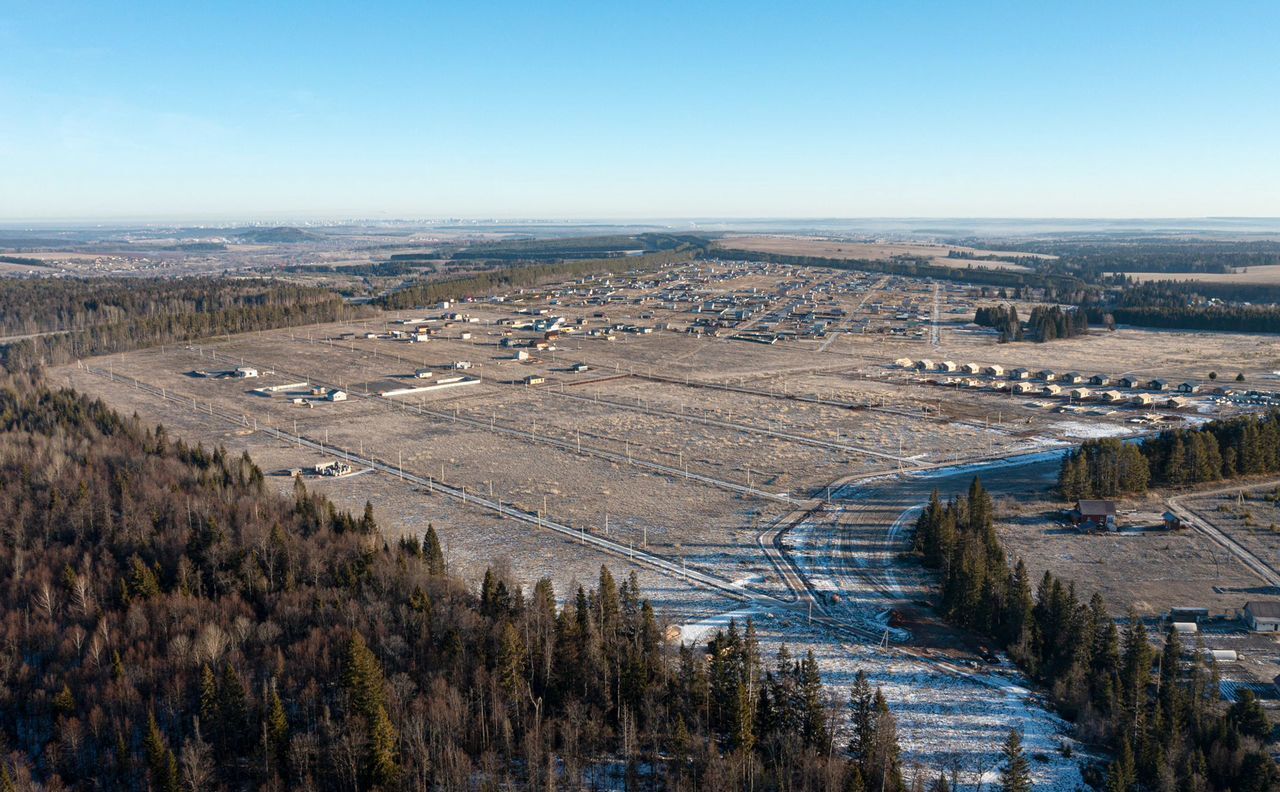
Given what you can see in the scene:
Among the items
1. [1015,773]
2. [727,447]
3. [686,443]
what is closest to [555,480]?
[686,443]

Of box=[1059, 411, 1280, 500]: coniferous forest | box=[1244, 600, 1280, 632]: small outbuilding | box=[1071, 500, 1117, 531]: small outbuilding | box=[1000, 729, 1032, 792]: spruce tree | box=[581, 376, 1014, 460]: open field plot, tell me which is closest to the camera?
box=[1000, 729, 1032, 792]: spruce tree

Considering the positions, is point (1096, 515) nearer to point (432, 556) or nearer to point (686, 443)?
point (686, 443)

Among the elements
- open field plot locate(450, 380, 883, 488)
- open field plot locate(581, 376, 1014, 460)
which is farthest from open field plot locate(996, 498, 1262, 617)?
open field plot locate(581, 376, 1014, 460)

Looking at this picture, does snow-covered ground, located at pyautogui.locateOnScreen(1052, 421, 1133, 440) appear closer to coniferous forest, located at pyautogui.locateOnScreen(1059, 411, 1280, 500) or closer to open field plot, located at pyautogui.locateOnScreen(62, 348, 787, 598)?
coniferous forest, located at pyautogui.locateOnScreen(1059, 411, 1280, 500)

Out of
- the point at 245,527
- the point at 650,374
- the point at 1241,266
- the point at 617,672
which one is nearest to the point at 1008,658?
the point at 617,672

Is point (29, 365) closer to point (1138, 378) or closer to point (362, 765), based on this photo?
point (362, 765)

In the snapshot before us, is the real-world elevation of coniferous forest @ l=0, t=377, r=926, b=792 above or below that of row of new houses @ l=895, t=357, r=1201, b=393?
below
